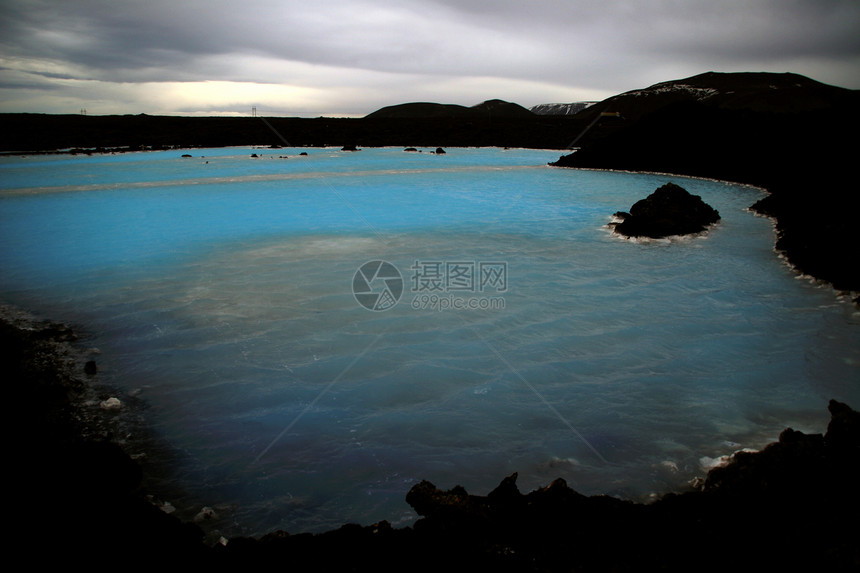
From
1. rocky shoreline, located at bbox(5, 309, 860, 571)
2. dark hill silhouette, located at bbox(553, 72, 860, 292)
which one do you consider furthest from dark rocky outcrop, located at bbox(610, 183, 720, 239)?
rocky shoreline, located at bbox(5, 309, 860, 571)

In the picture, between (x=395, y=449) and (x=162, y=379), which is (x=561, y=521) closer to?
(x=395, y=449)

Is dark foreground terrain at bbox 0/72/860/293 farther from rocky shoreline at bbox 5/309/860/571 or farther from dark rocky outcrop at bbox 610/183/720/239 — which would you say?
rocky shoreline at bbox 5/309/860/571

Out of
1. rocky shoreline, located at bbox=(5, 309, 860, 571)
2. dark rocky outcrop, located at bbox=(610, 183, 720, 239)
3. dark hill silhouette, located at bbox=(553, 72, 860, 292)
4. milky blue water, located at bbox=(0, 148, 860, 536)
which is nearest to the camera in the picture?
rocky shoreline, located at bbox=(5, 309, 860, 571)

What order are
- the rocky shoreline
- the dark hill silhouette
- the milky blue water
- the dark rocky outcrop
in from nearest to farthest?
the rocky shoreline
the milky blue water
the dark hill silhouette
the dark rocky outcrop

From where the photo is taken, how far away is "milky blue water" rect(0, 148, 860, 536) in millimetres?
3578

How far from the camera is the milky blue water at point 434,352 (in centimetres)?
358

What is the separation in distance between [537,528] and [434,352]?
9.89 feet

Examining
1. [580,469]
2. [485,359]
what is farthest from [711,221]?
[580,469]

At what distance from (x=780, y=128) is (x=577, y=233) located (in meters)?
16.5

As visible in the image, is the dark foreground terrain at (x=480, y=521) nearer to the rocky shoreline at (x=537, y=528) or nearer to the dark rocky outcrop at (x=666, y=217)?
the rocky shoreline at (x=537, y=528)

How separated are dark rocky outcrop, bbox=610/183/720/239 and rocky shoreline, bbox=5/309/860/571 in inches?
347

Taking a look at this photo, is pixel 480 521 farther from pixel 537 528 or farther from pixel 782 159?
pixel 782 159

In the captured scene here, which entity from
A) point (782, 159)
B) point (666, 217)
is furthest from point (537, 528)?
point (782, 159)

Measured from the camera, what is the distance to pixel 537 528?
2.54 m
